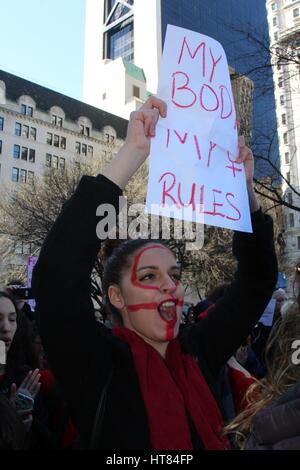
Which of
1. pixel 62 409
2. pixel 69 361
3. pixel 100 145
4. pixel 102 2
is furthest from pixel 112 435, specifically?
pixel 102 2

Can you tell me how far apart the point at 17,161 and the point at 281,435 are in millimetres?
42476

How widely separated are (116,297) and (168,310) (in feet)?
0.76

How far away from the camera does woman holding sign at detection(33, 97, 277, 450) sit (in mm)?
1332

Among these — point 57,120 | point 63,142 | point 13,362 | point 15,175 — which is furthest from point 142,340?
point 57,120

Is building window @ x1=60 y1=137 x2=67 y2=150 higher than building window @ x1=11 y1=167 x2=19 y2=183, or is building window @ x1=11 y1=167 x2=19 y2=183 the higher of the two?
building window @ x1=60 y1=137 x2=67 y2=150

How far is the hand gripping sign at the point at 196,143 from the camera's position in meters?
→ 1.60

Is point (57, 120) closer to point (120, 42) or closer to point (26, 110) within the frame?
point (26, 110)

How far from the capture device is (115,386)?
4.59ft

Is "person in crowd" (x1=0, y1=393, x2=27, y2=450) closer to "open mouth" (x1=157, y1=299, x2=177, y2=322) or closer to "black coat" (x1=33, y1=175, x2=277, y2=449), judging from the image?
"black coat" (x1=33, y1=175, x2=277, y2=449)

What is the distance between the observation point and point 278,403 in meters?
0.94

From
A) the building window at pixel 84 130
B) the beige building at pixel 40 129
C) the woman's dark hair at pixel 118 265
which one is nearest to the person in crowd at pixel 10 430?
the woman's dark hair at pixel 118 265

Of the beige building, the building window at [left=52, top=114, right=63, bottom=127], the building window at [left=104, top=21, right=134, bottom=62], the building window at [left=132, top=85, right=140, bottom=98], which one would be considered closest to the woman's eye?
the beige building
